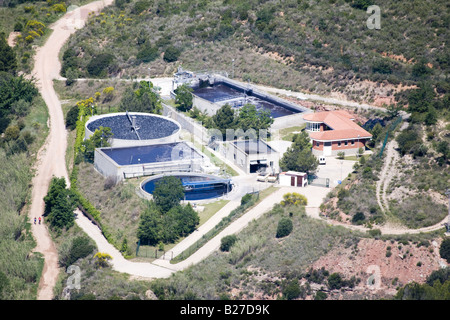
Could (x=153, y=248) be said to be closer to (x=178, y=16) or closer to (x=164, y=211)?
(x=164, y=211)

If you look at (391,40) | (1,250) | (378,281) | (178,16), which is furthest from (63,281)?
(178,16)

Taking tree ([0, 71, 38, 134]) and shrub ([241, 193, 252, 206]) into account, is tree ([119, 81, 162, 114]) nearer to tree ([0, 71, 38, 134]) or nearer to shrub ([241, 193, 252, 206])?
tree ([0, 71, 38, 134])

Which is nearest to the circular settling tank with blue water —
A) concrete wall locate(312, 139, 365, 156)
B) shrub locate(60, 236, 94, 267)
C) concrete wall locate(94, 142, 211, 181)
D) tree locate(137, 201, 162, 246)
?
concrete wall locate(94, 142, 211, 181)

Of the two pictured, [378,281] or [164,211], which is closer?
[378,281]

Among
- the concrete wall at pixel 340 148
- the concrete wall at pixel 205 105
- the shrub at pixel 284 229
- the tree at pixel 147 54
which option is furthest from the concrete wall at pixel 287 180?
the tree at pixel 147 54

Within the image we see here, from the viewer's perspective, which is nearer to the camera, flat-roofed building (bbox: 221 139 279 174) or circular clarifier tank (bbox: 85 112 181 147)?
flat-roofed building (bbox: 221 139 279 174)

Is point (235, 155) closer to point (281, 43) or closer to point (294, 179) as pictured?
point (294, 179)
